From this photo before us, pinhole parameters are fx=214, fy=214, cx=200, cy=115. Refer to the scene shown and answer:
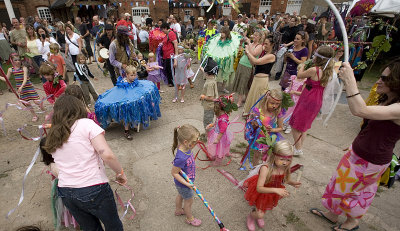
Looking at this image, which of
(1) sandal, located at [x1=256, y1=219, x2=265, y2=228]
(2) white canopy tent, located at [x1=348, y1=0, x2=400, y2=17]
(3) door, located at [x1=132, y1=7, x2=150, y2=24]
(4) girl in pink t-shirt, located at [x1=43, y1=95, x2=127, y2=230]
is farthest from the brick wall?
(4) girl in pink t-shirt, located at [x1=43, y1=95, x2=127, y2=230]

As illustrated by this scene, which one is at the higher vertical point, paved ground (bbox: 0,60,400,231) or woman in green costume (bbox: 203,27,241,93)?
woman in green costume (bbox: 203,27,241,93)

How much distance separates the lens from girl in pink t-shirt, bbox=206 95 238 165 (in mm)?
3191

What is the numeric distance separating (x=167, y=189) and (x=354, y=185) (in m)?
Answer: 2.30

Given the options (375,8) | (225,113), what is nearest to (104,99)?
(225,113)

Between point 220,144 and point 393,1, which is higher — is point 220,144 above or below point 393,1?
below

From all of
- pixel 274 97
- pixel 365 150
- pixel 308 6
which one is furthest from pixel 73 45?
pixel 308 6

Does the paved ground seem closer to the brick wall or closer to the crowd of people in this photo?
the crowd of people

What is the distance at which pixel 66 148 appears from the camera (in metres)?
1.68

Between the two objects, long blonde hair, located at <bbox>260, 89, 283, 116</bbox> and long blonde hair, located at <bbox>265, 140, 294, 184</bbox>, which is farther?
long blonde hair, located at <bbox>260, 89, 283, 116</bbox>

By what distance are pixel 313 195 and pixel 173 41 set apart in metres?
4.97

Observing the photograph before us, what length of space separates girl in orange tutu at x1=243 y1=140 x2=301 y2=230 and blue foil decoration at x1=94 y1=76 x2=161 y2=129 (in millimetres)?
2405

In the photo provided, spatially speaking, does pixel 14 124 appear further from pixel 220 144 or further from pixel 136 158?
pixel 220 144

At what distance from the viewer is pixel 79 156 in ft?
5.63

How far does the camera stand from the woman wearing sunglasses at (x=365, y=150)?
5.79ft
